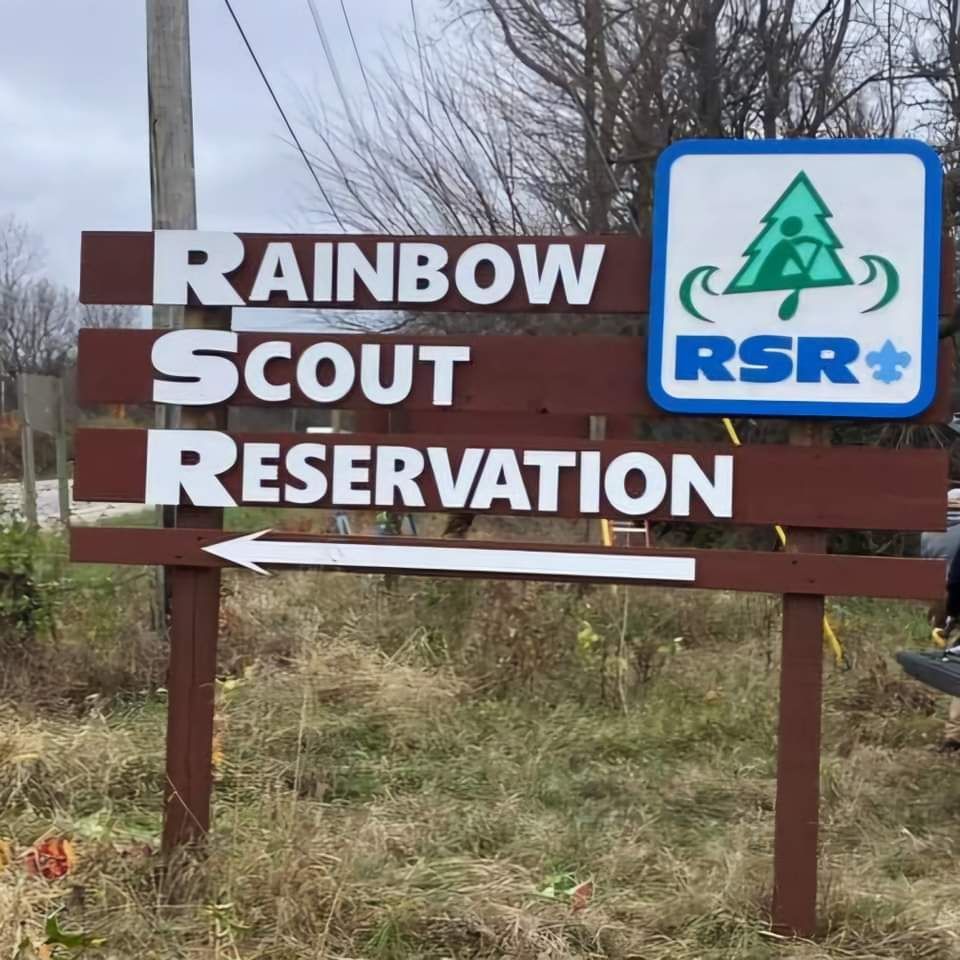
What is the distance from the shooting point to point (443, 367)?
385 centimetres

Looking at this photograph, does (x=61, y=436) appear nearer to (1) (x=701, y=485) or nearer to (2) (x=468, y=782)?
(2) (x=468, y=782)

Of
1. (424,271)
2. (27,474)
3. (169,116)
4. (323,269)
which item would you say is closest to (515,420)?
(424,271)

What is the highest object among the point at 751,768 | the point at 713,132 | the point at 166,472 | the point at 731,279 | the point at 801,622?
the point at 713,132

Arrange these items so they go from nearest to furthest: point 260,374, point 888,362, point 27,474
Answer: point 888,362
point 260,374
point 27,474

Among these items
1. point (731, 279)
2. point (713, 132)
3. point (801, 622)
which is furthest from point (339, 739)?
point (713, 132)

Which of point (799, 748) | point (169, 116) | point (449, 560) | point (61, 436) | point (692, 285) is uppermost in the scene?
point (169, 116)

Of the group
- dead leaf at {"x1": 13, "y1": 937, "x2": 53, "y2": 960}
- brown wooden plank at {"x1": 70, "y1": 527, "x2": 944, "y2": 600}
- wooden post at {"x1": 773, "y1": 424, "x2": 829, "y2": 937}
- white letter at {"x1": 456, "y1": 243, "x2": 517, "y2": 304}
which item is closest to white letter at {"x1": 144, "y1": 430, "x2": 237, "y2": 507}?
brown wooden plank at {"x1": 70, "y1": 527, "x2": 944, "y2": 600}

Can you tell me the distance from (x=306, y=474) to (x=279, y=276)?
708mm

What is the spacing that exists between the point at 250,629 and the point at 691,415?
450cm

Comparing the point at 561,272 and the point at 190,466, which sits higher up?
the point at 561,272

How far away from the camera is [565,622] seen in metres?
7.19

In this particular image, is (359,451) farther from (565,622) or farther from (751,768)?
(565,622)

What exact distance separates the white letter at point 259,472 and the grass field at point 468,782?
110 cm

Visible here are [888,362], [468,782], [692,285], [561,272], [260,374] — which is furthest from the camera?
[468,782]
